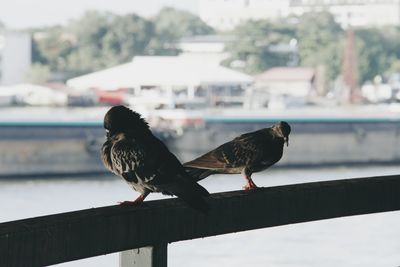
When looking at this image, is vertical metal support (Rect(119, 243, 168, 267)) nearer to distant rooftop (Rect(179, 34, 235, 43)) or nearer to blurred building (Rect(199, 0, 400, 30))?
distant rooftop (Rect(179, 34, 235, 43))

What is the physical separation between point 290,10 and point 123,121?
37.4 metres

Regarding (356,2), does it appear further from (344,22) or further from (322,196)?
(322,196)

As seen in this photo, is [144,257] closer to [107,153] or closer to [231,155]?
[107,153]

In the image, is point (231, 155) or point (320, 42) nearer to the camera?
point (231, 155)

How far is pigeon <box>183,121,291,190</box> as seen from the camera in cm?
186

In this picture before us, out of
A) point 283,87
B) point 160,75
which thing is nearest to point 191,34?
point 283,87

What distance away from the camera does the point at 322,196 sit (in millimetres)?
1681

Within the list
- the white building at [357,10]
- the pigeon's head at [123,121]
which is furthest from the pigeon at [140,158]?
the white building at [357,10]

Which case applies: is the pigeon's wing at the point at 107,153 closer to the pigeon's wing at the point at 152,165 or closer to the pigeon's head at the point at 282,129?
the pigeon's wing at the point at 152,165

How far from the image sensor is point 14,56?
34.2 meters

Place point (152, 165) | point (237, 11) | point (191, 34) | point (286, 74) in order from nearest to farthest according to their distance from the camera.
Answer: point (152, 165) → point (286, 74) → point (191, 34) → point (237, 11)

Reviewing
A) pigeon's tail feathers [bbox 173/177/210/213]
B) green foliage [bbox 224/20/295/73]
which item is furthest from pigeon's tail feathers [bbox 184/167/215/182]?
green foliage [bbox 224/20/295/73]

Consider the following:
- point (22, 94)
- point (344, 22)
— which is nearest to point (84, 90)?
point (22, 94)

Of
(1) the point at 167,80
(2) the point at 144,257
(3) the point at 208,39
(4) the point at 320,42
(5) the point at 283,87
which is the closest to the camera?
(2) the point at 144,257
